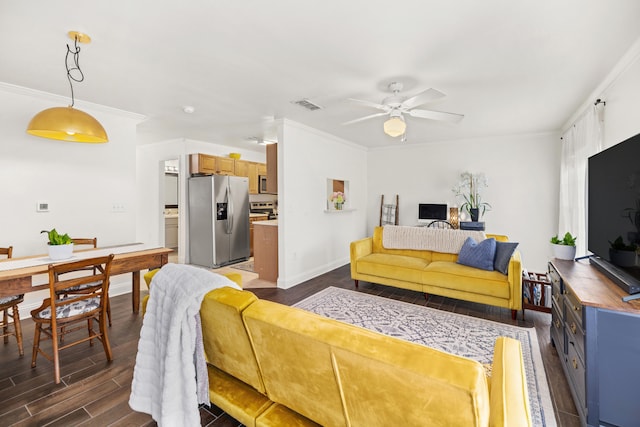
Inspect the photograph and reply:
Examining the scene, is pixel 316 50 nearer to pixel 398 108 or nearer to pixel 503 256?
pixel 398 108

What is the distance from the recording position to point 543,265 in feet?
16.7

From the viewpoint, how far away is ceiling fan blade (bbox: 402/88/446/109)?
8.16 ft

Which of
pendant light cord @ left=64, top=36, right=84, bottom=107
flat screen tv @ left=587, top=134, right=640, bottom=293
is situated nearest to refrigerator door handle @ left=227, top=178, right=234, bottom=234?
pendant light cord @ left=64, top=36, right=84, bottom=107

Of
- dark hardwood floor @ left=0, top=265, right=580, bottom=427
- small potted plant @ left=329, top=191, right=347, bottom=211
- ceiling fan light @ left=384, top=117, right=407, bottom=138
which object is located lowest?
dark hardwood floor @ left=0, top=265, right=580, bottom=427

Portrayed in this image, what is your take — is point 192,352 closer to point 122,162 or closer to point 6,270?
point 6,270

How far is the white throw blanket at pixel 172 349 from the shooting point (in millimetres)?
1365

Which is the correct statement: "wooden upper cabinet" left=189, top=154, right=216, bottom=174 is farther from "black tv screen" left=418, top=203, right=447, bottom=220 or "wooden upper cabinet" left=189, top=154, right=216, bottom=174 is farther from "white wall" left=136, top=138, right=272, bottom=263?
"black tv screen" left=418, top=203, right=447, bottom=220

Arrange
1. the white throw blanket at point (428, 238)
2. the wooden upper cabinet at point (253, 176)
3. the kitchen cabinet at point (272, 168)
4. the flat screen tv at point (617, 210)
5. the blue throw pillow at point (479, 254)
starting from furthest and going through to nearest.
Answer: the wooden upper cabinet at point (253, 176) < the kitchen cabinet at point (272, 168) < the white throw blanket at point (428, 238) < the blue throw pillow at point (479, 254) < the flat screen tv at point (617, 210)

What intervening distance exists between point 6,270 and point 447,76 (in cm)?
412

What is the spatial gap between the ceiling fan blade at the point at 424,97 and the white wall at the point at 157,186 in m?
4.42

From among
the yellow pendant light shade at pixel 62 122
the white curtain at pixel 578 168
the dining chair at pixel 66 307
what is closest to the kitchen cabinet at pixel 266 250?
the dining chair at pixel 66 307

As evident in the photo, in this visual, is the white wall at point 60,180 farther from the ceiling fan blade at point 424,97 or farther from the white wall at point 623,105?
the white wall at point 623,105

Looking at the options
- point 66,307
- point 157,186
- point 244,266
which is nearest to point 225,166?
point 157,186

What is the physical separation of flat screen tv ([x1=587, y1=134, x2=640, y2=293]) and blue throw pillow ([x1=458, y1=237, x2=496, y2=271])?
1.10 meters
